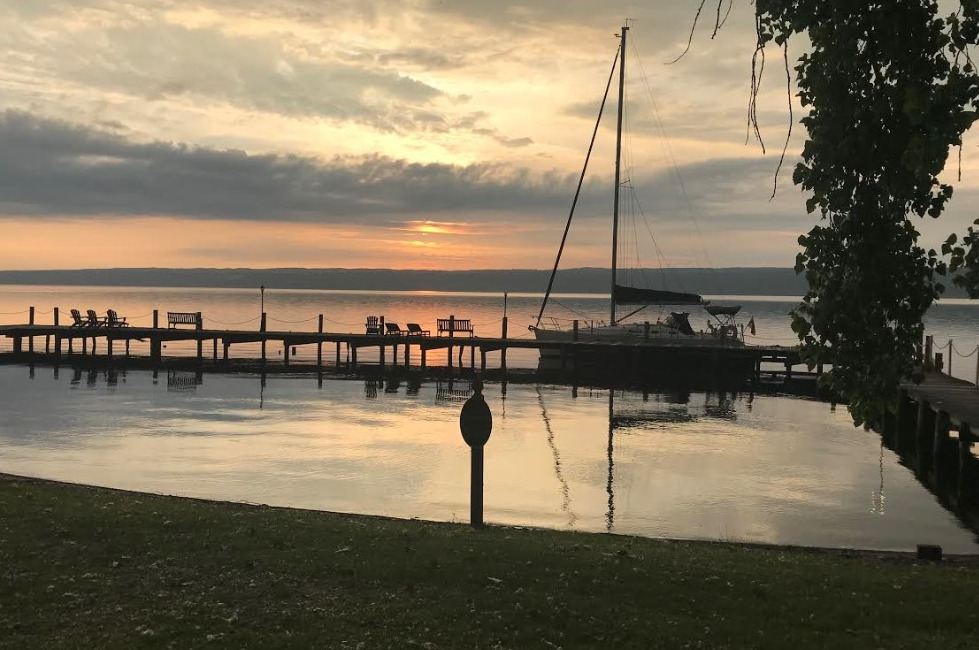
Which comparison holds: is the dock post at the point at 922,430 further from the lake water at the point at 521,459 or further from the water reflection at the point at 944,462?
the lake water at the point at 521,459

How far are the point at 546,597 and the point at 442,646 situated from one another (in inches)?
63.9

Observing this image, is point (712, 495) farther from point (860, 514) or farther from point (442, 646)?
point (442, 646)

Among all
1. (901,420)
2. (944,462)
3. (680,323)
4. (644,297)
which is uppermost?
(644,297)

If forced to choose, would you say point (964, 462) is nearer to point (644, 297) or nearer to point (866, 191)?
point (866, 191)

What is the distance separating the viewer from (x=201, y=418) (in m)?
29.8

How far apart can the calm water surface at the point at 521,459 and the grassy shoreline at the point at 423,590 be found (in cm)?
548

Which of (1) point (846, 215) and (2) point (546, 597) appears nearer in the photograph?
(1) point (846, 215)

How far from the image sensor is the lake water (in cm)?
1706

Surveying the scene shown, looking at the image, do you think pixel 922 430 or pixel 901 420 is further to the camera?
pixel 901 420

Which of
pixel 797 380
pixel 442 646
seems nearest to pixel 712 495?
pixel 442 646

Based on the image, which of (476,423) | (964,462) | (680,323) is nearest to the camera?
(476,423)

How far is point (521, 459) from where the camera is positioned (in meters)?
23.0

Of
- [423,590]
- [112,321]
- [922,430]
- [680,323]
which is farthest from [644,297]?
[423,590]

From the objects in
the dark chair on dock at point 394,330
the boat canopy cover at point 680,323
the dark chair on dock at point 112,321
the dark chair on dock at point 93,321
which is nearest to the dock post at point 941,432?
the boat canopy cover at point 680,323
